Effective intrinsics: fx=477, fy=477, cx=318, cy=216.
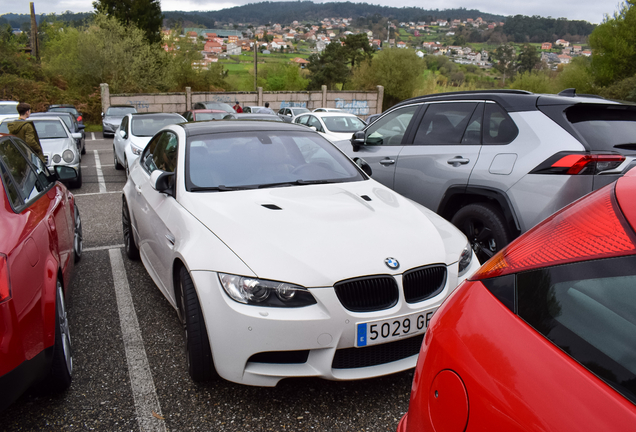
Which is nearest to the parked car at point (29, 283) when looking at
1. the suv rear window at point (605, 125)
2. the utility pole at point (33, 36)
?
the suv rear window at point (605, 125)

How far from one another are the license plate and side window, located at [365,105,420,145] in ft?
9.88

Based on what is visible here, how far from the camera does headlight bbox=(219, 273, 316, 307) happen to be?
2.40m

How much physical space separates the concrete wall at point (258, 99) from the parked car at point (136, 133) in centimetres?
2062

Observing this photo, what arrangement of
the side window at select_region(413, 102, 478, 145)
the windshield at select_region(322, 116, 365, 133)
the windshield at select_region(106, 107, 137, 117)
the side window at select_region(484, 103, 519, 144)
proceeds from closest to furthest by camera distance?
the side window at select_region(484, 103, 519, 144), the side window at select_region(413, 102, 478, 145), the windshield at select_region(322, 116, 365, 133), the windshield at select_region(106, 107, 137, 117)

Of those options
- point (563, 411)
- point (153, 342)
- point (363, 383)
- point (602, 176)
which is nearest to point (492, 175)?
point (602, 176)

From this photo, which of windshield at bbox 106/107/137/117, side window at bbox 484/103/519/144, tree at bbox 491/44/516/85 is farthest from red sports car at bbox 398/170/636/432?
tree at bbox 491/44/516/85

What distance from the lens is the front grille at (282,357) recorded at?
246 cm

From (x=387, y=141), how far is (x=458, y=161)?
4.16 ft

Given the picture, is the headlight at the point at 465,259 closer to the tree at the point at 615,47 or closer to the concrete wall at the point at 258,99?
the concrete wall at the point at 258,99

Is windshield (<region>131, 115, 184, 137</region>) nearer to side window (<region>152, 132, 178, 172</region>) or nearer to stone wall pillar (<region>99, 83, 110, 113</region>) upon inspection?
side window (<region>152, 132, 178, 172</region>)

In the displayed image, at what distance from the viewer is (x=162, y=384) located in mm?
2816

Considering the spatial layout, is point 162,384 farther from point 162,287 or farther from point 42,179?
point 42,179

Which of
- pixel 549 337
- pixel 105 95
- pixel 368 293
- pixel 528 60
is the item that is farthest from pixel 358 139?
pixel 528 60

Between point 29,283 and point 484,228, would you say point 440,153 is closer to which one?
point 484,228
